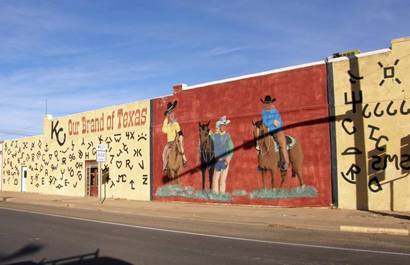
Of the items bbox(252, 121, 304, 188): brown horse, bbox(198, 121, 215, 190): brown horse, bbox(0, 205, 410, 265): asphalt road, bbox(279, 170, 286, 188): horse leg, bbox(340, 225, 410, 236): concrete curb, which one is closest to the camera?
bbox(0, 205, 410, 265): asphalt road

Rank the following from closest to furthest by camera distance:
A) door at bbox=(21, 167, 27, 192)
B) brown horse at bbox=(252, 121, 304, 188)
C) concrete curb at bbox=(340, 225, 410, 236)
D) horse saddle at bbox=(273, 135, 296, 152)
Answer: concrete curb at bbox=(340, 225, 410, 236), brown horse at bbox=(252, 121, 304, 188), horse saddle at bbox=(273, 135, 296, 152), door at bbox=(21, 167, 27, 192)

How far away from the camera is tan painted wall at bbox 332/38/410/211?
60.7ft

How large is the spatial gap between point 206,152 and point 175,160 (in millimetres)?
2618

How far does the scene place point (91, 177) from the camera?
3484cm

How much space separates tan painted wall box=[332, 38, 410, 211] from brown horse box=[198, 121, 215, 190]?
6.97 meters

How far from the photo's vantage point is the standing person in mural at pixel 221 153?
24.4m

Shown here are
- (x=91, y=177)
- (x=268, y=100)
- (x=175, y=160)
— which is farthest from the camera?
(x=91, y=177)

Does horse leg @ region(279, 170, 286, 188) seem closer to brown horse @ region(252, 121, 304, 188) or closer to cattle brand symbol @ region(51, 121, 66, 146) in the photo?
brown horse @ region(252, 121, 304, 188)

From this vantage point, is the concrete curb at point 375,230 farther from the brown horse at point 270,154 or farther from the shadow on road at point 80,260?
the shadow on road at point 80,260

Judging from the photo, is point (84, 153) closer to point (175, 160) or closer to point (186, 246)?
point (175, 160)

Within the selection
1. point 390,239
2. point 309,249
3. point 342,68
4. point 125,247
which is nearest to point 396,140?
point 342,68

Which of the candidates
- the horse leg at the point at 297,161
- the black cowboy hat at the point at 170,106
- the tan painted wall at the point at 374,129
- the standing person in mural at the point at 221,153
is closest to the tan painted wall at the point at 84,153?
the black cowboy hat at the point at 170,106

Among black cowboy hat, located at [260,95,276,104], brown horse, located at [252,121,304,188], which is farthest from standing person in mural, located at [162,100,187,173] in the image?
black cowboy hat, located at [260,95,276,104]

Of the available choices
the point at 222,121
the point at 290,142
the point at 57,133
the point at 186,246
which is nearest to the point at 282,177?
the point at 290,142
